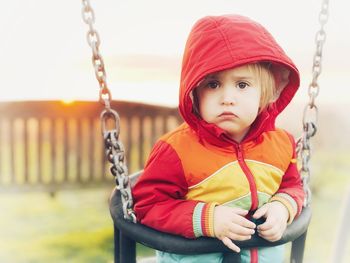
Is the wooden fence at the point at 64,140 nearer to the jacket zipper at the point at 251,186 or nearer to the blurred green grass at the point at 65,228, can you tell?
the blurred green grass at the point at 65,228

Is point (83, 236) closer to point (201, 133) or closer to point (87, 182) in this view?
point (87, 182)

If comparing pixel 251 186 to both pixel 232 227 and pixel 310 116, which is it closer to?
pixel 232 227

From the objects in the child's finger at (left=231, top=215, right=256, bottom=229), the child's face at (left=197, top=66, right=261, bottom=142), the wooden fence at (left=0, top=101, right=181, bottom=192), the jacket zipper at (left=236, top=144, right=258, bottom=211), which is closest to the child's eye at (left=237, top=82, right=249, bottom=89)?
the child's face at (left=197, top=66, right=261, bottom=142)

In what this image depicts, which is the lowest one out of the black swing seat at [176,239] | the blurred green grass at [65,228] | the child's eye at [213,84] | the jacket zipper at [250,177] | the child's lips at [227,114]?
the blurred green grass at [65,228]

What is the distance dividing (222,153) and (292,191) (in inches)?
6.6

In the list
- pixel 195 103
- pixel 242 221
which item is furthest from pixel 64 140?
pixel 242 221

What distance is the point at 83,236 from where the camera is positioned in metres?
2.53

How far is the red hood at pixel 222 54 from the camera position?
0.92 m

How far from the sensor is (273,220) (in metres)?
0.94

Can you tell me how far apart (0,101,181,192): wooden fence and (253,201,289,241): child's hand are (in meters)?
1.72

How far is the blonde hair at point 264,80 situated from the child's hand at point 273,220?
173mm

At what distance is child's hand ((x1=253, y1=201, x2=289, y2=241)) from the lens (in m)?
0.92

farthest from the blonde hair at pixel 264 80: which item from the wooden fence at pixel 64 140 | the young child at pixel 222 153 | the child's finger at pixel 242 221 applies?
the wooden fence at pixel 64 140

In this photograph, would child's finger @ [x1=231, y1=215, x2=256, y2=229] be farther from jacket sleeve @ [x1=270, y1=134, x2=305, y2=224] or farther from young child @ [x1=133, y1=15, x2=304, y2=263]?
jacket sleeve @ [x1=270, y1=134, x2=305, y2=224]
